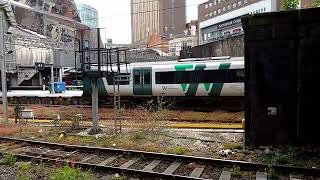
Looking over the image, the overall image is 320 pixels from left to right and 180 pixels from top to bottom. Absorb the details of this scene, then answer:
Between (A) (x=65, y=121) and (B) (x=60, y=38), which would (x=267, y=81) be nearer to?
(A) (x=65, y=121)

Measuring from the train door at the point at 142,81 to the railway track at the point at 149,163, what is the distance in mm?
11572

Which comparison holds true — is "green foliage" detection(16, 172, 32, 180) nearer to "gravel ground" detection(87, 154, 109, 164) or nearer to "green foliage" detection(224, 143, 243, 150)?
"gravel ground" detection(87, 154, 109, 164)

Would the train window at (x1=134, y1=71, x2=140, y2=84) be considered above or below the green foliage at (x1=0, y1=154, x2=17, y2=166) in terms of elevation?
above

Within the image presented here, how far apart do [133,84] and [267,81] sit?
13905 millimetres

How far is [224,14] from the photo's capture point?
8512 cm

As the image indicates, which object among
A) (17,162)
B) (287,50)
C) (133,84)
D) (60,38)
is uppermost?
(60,38)

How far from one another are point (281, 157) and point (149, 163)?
10.7 ft

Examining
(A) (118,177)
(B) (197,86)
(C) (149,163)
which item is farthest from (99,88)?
(A) (118,177)

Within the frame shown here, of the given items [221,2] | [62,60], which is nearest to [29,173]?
[62,60]

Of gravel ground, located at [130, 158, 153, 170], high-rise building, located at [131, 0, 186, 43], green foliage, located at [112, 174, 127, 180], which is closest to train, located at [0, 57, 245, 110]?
gravel ground, located at [130, 158, 153, 170]

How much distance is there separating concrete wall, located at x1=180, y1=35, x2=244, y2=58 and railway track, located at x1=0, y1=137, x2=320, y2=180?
2525 cm

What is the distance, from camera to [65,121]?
16812mm

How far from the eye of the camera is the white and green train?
21.2 meters

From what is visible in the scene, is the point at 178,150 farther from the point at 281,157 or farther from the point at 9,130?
the point at 9,130
